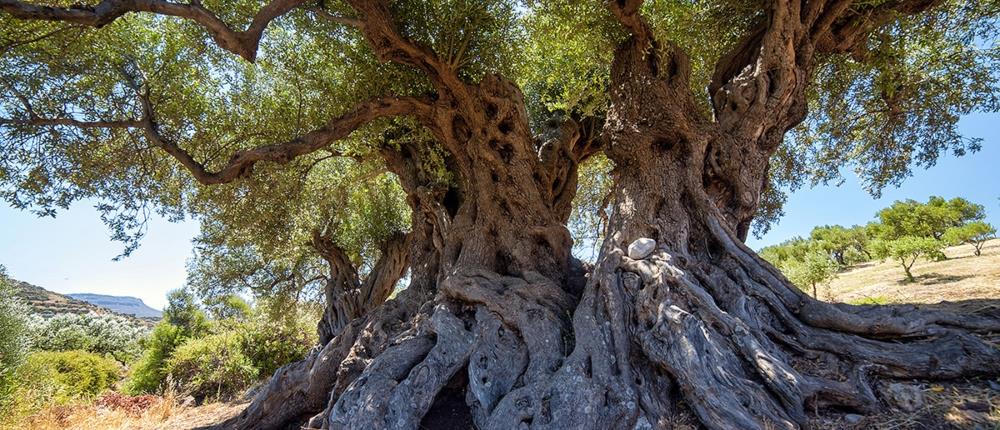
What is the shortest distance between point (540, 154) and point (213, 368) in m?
12.1

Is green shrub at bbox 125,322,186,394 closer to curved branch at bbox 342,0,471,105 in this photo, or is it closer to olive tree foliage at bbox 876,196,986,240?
curved branch at bbox 342,0,471,105

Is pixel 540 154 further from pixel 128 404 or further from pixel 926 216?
pixel 926 216

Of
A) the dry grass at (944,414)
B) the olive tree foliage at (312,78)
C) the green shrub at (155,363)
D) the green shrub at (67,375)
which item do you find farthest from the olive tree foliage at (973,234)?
the green shrub at (67,375)

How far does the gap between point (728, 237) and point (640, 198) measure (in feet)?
3.78

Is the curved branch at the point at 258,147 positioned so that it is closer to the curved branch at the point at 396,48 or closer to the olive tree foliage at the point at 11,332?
the curved branch at the point at 396,48

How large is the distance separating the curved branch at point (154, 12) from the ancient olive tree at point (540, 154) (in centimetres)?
3

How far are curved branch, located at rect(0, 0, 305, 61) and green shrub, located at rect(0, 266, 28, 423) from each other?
11.1 metres

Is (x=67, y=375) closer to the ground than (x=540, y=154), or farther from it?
closer to the ground

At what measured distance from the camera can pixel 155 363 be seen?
14.2 m

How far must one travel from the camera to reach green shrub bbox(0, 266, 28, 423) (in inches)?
405

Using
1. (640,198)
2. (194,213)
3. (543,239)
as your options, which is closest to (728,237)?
(640,198)

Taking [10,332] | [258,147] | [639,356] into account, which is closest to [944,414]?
[639,356]

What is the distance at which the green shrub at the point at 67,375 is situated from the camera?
10.2 metres

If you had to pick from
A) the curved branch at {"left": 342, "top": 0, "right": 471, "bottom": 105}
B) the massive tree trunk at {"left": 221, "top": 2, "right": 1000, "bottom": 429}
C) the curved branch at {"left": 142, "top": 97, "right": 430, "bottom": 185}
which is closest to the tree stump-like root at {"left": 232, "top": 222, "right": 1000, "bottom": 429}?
the massive tree trunk at {"left": 221, "top": 2, "right": 1000, "bottom": 429}
